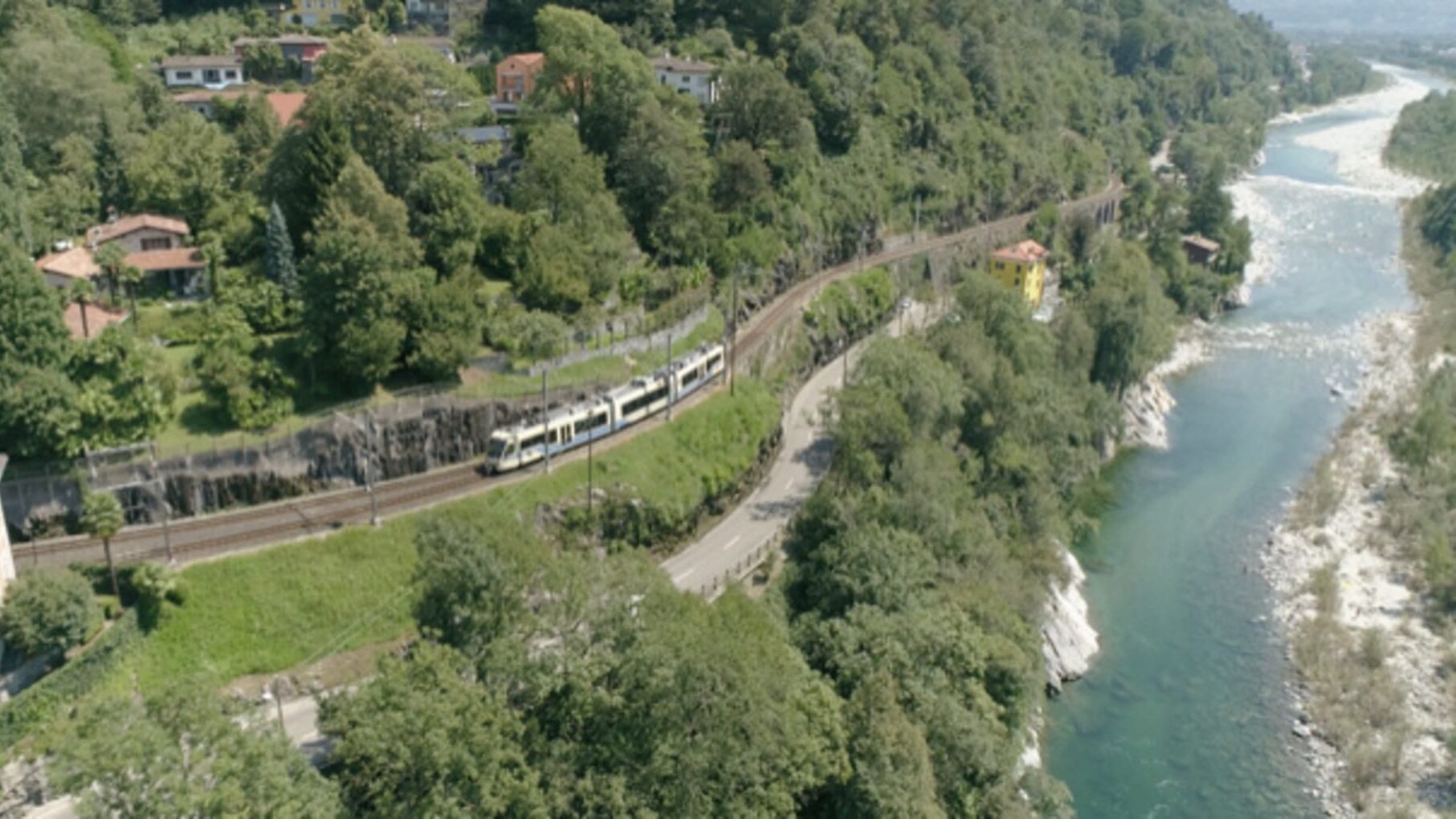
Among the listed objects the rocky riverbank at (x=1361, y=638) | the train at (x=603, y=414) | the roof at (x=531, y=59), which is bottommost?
the rocky riverbank at (x=1361, y=638)

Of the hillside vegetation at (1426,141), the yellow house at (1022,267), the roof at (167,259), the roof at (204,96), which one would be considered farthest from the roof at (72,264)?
the hillside vegetation at (1426,141)

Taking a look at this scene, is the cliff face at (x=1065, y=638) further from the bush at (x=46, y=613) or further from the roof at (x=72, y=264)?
the roof at (x=72, y=264)

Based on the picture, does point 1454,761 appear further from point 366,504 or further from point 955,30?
point 955,30

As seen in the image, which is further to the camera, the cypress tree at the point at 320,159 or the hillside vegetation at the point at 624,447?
the cypress tree at the point at 320,159

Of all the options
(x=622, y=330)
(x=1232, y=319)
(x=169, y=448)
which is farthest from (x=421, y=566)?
(x=1232, y=319)

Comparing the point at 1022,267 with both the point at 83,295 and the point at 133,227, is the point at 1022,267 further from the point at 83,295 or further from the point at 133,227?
the point at 83,295

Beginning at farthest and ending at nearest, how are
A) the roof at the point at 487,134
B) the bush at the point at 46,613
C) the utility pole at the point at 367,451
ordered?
the roof at the point at 487,134, the utility pole at the point at 367,451, the bush at the point at 46,613

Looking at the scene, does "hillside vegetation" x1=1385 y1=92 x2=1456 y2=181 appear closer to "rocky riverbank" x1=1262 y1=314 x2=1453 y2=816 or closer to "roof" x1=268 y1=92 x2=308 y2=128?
"rocky riverbank" x1=1262 y1=314 x2=1453 y2=816
